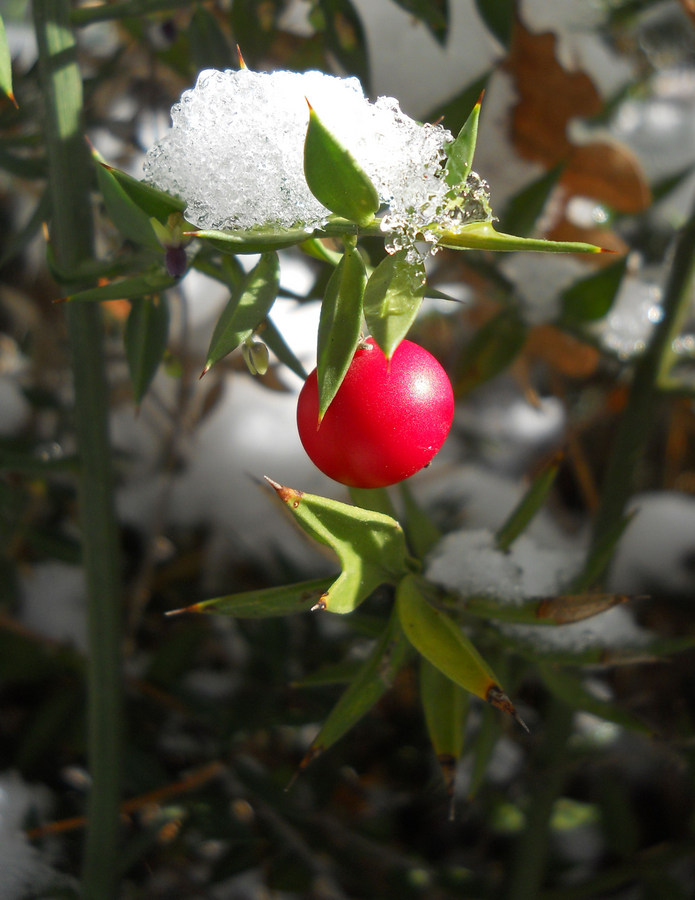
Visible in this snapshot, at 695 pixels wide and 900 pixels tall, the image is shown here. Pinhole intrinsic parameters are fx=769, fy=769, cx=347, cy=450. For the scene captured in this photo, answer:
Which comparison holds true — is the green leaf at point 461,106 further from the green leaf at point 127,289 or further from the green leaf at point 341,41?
the green leaf at point 127,289

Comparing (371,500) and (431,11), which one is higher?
(431,11)

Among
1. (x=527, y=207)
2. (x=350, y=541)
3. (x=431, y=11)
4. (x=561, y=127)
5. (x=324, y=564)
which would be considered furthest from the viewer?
(x=324, y=564)

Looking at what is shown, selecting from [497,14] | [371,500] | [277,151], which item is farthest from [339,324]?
[497,14]

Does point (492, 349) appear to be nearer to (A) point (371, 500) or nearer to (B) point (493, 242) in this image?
(A) point (371, 500)

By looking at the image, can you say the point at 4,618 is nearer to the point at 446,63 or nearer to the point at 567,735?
the point at 567,735

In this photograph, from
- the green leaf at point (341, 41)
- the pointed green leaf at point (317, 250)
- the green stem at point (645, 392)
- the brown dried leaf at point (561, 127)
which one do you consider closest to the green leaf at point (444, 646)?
the pointed green leaf at point (317, 250)

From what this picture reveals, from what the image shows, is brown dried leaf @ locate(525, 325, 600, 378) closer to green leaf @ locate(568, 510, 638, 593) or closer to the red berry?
green leaf @ locate(568, 510, 638, 593)
